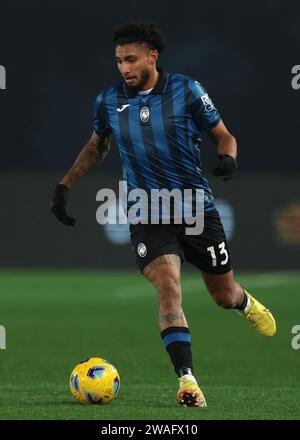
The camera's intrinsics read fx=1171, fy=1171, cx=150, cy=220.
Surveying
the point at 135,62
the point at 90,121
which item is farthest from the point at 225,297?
the point at 90,121

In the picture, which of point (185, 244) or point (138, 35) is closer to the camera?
point (138, 35)

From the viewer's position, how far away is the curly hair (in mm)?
6801

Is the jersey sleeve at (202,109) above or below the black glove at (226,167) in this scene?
above

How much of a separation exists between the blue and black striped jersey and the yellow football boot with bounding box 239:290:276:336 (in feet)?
4.23

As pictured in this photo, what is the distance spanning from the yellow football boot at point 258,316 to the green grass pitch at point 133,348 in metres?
0.41

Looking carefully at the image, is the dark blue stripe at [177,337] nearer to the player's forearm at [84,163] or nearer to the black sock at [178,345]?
the black sock at [178,345]

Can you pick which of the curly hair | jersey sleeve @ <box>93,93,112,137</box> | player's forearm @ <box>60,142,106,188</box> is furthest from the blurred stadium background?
the curly hair

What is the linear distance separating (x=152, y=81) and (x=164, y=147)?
40 cm

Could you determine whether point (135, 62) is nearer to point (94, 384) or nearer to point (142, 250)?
point (142, 250)

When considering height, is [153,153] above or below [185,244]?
above

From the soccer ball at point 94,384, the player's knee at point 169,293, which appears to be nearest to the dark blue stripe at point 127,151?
the player's knee at point 169,293

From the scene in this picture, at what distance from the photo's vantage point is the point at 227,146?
22.1ft

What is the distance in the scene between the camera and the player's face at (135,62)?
6.80 metres

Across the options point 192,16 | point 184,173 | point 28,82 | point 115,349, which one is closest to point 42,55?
point 28,82
